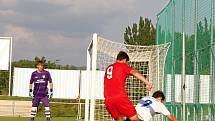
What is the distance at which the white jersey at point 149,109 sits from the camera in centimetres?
923

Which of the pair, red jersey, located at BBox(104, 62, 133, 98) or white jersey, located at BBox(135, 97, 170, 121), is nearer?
white jersey, located at BBox(135, 97, 170, 121)

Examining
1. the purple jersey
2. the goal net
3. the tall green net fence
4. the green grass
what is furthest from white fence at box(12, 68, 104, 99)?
the tall green net fence

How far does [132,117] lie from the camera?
9.28 m

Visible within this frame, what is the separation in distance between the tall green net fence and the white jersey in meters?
1.08

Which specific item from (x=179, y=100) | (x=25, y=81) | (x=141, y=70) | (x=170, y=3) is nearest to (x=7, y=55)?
(x=25, y=81)

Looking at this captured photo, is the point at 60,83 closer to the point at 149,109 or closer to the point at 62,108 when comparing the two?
the point at 62,108

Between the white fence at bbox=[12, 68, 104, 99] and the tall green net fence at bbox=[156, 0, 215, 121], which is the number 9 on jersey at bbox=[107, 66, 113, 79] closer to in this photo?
the tall green net fence at bbox=[156, 0, 215, 121]

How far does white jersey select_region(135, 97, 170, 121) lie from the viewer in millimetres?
9227

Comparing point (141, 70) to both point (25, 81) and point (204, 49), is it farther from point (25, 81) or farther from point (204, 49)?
point (25, 81)

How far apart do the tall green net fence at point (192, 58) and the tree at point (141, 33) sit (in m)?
→ 35.4

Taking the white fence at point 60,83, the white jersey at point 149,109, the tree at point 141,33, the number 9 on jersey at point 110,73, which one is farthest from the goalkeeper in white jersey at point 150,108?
the tree at point 141,33

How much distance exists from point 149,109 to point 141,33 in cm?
4377

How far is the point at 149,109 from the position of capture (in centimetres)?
941

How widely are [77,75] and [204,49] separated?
23043 mm
